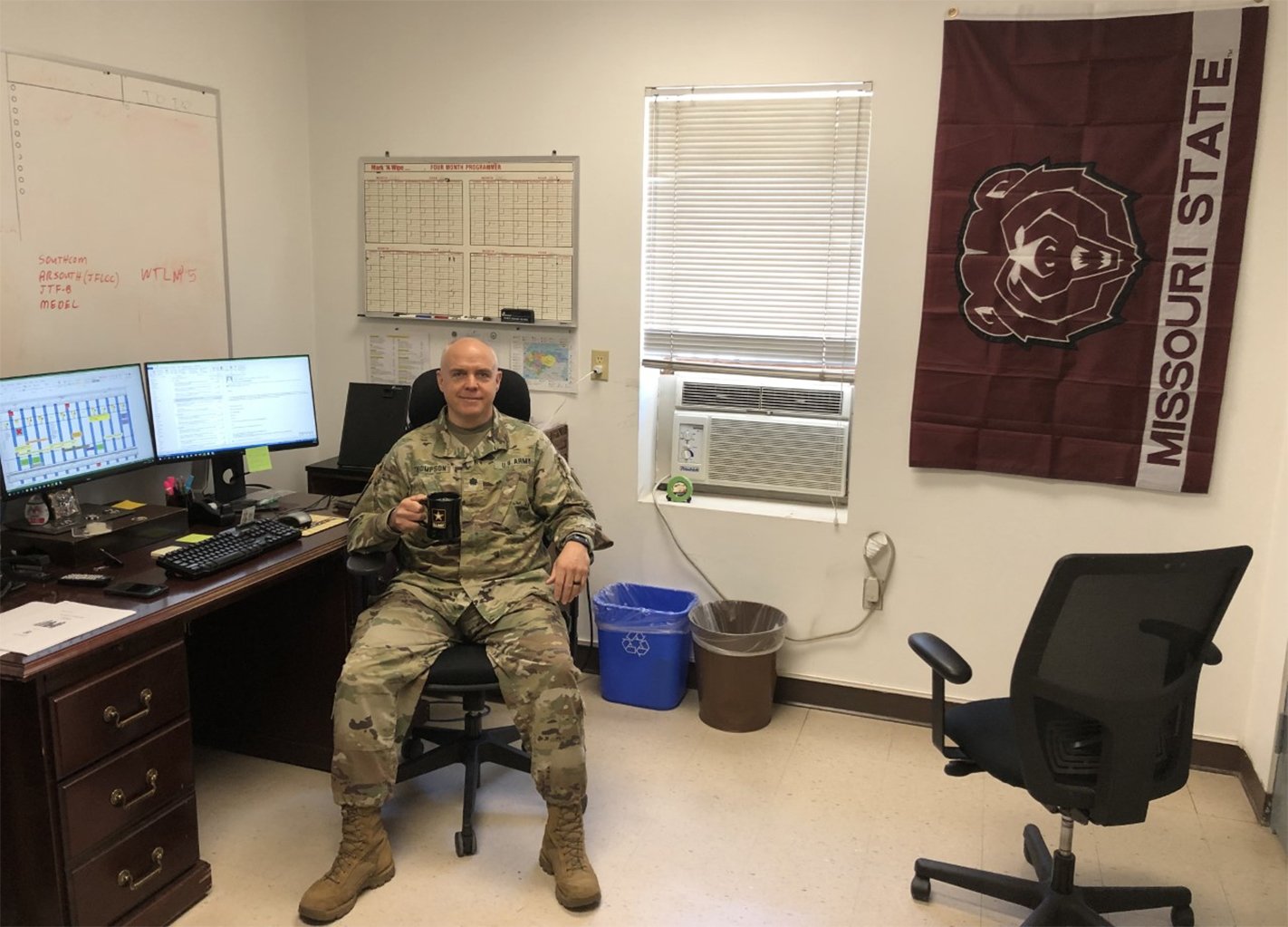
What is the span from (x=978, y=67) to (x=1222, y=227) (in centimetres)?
85

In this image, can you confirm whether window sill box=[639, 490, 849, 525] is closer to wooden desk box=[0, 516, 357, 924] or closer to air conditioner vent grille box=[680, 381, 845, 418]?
air conditioner vent grille box=[680, 381, 845, 418]

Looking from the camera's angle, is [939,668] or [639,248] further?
[639,248]

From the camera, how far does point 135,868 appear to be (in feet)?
7.02

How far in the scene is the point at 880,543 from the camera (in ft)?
10.8

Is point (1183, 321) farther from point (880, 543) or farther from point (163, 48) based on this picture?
point (163, 48)

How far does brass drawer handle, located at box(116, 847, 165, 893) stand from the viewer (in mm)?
2100

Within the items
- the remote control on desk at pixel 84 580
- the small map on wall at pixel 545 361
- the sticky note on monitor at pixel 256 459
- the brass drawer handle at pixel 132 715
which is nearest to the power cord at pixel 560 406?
the small map on wall at pixel 545 361

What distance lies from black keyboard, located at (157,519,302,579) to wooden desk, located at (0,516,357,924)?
0.09 feet

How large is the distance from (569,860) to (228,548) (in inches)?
46.0

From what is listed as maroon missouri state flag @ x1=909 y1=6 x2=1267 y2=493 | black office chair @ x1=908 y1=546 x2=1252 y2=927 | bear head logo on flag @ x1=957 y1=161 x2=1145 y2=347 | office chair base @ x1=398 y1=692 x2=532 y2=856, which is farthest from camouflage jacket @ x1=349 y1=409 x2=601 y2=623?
bear head logo on flag @ x1=957 y1=161 x2=1145 y2=347

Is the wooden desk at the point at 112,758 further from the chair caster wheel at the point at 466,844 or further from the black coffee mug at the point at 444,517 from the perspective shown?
the chair caster wheel at the point at 466,844

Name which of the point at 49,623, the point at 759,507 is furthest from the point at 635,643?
the point at 49,623

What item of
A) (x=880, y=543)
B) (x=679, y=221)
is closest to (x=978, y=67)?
(x=679, y=221)

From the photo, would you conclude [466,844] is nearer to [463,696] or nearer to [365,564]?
[463,696]
